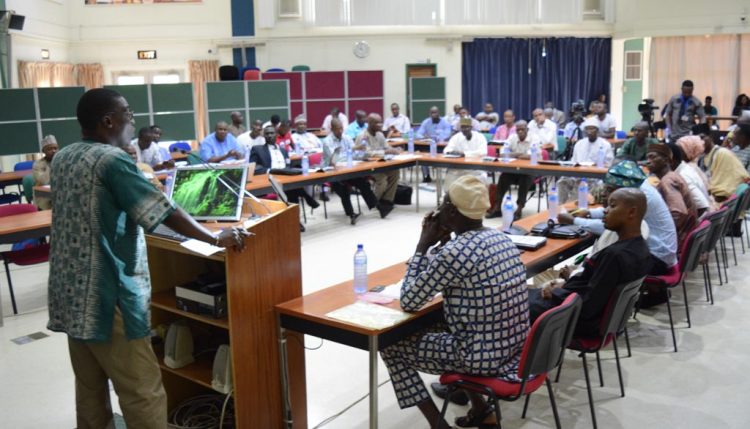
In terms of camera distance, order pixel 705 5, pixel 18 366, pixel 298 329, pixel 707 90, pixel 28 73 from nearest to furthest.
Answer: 1. pixel 298 329
2. pixel 18 366
3. pixel 28 73
4. pixel 705 5
5. pixel 707 90

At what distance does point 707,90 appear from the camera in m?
14.6

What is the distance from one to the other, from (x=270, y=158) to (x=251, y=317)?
5709mm

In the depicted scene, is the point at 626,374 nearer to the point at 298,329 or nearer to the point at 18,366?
the point at 298,329

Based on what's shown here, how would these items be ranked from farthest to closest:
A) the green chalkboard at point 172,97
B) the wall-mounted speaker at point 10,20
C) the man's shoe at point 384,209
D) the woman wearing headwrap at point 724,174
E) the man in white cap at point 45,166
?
1. the green chalkboard at point 172,97
2. the wall-mounted speaker at point 10,20
3. the man's shoe at point 384,209
4. the man in white cap at point 45,166
5. the woman wearing headwrap at point 724,174

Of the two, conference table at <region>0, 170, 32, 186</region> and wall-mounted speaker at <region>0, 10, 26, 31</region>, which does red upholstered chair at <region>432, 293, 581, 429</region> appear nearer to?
conference table at <region>0, 170, 32, 186</region>

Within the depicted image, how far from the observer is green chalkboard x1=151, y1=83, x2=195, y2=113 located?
37.6ft

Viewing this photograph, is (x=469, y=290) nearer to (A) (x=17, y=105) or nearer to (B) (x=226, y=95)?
(A) (x=17, y=105)

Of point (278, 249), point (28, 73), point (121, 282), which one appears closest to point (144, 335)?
point (121, 282)

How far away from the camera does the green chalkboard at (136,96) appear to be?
11133 millimetres

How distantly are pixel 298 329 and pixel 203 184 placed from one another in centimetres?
106

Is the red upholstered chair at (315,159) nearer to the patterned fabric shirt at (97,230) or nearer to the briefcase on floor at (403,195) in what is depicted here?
the briefcase on floor at (403,195)

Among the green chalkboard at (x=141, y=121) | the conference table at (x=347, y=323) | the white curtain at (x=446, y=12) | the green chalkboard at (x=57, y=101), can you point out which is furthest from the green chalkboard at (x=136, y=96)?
the conference table at (x=347, y=323)

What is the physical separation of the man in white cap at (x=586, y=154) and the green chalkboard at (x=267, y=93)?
6.09 metres

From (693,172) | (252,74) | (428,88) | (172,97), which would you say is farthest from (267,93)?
(693,172)
